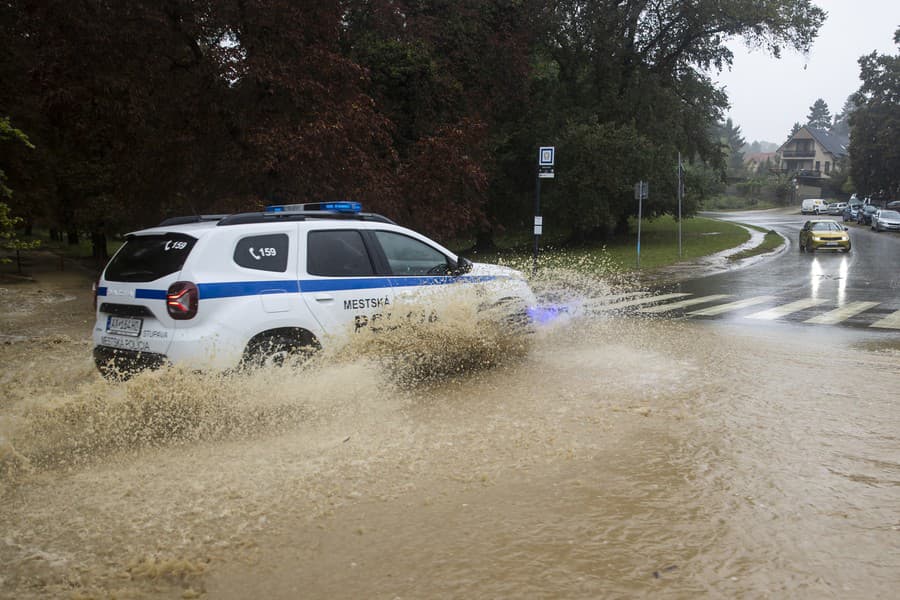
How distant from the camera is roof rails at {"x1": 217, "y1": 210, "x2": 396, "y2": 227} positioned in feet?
20.1

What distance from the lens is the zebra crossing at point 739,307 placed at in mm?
12008

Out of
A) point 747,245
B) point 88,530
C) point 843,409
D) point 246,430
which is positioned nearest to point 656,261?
point 747,245

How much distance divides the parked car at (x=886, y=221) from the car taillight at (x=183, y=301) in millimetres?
45463

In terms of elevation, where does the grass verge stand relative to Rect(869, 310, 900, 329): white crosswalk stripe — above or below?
above

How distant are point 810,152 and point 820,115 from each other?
95175 millimetres

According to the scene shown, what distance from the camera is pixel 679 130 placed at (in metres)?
31.5

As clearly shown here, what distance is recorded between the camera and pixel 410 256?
7219mm

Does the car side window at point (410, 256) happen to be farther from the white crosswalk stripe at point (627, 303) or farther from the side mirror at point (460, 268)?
the white crosswalk stripe at point (627, 303)

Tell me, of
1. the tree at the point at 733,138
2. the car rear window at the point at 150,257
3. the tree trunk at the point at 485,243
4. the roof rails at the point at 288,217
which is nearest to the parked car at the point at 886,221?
the tree trunk at the point at 485,243

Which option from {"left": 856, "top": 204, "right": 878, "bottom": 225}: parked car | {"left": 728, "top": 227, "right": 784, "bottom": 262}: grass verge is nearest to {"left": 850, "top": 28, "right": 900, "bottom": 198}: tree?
{"left": 856, "top": 204, "right": 878, "bottom": 225}: parked car

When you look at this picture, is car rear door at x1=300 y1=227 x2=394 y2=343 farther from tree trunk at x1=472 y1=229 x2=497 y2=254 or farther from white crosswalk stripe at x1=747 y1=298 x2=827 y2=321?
tree trunk at x1=472 y1=229 x2=497 y2=254

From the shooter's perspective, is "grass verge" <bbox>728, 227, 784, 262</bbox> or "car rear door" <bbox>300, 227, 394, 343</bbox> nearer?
"car rear door" <bbox>300, 227, 394, 343</bbox>

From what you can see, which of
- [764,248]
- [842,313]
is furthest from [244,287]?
[764,248]

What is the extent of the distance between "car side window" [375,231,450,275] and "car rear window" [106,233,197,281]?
1.94 metres
